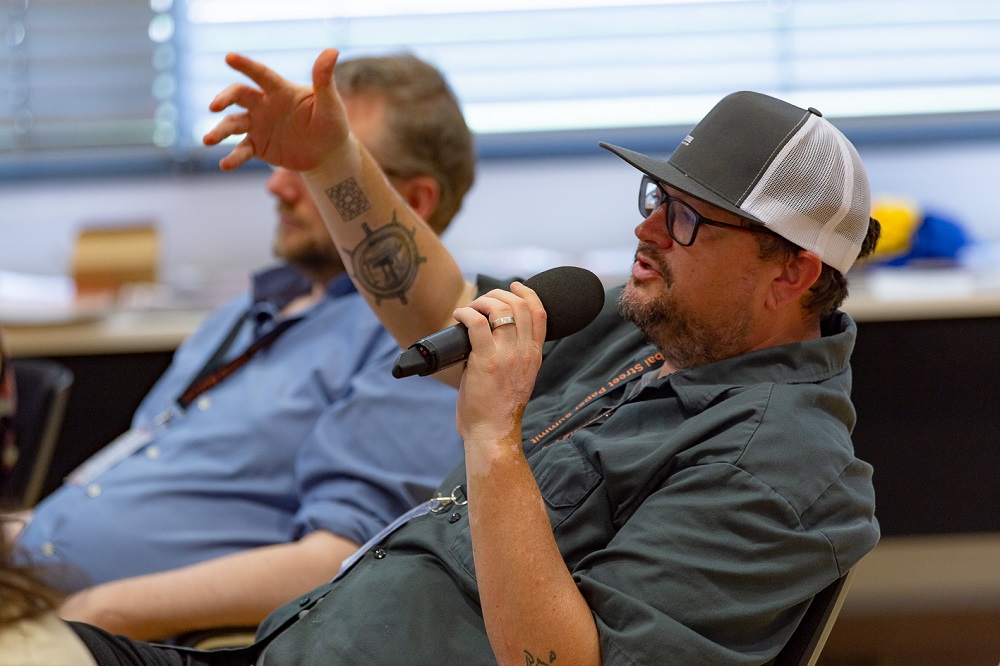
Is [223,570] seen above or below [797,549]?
below

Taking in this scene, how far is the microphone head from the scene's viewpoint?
4.17 feet

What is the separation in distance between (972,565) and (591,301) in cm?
190

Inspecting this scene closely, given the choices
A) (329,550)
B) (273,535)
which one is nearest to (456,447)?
(329,550)

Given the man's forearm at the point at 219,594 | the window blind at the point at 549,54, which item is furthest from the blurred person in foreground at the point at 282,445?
the window blind at the point at 549,54

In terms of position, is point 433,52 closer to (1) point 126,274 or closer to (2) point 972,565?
(1) point 126,274

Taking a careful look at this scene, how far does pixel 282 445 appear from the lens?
1.92 metres

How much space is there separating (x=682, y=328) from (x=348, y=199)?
Answer: 0.59m

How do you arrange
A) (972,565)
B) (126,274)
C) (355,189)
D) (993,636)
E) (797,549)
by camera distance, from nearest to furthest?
1. (797,549)
2. (355,189)
3. (993,636)
4. (972,565)
5. (126,274)

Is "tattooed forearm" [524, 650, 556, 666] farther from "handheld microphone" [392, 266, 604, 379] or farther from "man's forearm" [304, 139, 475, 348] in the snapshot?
"man's forearm" [304, 139, 475, 348]

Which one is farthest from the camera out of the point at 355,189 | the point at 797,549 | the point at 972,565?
the point at 972,565

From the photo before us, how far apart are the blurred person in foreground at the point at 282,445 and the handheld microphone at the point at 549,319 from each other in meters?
0.42

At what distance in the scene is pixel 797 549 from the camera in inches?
45.1

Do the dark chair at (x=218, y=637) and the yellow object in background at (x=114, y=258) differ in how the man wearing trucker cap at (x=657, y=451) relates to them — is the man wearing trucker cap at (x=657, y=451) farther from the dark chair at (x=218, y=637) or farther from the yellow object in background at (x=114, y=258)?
the yellow object in background at (x=114, y=258)

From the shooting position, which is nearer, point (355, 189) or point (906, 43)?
point (355, 189)
